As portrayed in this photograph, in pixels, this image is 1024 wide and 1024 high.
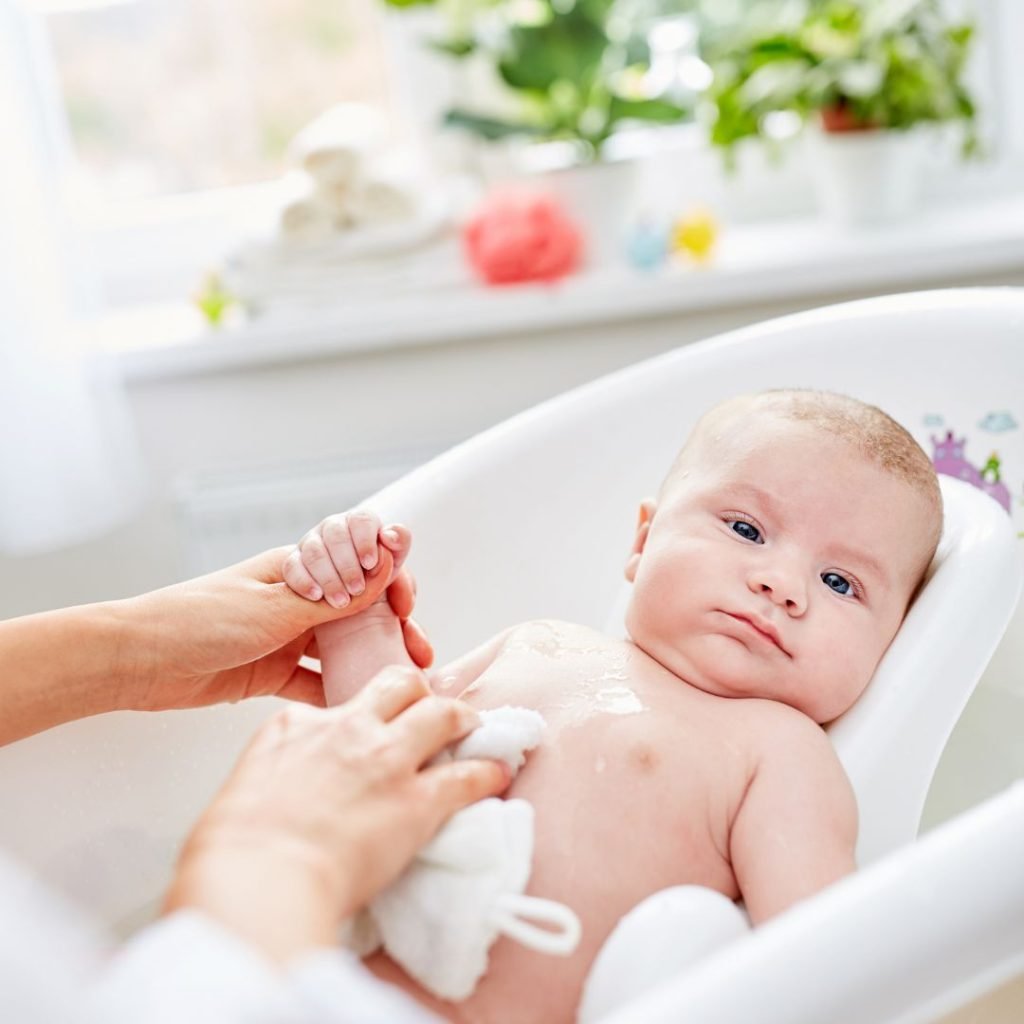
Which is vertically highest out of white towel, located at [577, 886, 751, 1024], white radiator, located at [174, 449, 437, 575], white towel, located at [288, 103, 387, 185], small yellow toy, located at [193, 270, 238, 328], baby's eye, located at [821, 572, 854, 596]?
white towel, located at [288, 103, 387, 185]

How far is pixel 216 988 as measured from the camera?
1.76 feet

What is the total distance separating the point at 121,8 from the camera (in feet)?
7.39

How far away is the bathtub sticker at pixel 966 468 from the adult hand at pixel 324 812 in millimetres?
621

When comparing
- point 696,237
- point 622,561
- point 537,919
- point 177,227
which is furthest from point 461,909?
point 177,227

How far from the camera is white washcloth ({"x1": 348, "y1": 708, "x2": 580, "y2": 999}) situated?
2.62ft

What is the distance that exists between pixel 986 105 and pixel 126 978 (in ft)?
6.70

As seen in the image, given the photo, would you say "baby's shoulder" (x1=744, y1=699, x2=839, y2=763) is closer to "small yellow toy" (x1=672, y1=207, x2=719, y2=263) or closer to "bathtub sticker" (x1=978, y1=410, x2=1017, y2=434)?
"bathtub sticker" (x1=978, y1=410, x2=1017, y2=434)

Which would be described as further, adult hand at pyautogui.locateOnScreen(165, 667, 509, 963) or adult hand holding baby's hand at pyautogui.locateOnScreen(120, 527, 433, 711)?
adult hand holding baby's hand at pyautogui.locateOnScreen(120, 527, 433, 711)

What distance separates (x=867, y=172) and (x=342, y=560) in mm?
1274

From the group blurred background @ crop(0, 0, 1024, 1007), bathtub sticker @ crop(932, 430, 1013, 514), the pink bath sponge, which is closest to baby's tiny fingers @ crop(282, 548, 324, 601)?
bathtub sticker @ crop(932, 430, 1013, 514)

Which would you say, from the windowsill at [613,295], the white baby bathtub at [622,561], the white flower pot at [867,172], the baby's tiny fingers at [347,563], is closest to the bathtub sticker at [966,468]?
the white baby bathtub at [622,561]

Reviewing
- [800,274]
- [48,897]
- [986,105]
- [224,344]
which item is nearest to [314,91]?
[224,344]

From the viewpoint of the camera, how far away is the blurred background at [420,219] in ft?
6.16

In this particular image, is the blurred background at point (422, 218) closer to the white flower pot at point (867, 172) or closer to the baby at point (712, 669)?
the white flower pot at point (867, 172)
